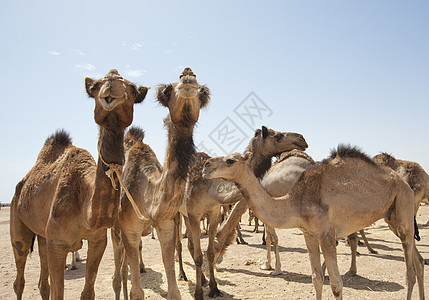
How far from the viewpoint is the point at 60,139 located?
5504 millimetres

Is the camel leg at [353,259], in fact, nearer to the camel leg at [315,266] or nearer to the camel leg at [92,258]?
the camel leg at [315,266]

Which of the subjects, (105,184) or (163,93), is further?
(163,93)

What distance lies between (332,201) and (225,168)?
1.64 m

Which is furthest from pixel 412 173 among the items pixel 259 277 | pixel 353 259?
pixel 259 277

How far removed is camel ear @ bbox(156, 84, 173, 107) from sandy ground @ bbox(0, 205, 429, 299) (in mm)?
4166

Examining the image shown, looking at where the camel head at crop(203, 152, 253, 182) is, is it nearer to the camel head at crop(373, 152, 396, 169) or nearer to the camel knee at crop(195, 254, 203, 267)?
the camel knee at crop(195, 254, 203, 267)

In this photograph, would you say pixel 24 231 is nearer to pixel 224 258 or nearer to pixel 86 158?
pixel 86 158

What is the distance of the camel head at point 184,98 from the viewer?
3.52 meters

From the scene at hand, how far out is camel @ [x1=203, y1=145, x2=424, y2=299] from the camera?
15.4 ft

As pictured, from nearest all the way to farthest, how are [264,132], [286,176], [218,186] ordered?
[218,186] < [264,132] < [286,176]

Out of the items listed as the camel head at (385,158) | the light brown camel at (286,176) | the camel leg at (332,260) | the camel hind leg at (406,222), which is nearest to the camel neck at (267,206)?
the camel leg at (332,260)

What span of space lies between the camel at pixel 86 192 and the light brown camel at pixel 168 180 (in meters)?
0.40

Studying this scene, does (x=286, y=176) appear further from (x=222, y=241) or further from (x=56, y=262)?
(x=56, y=262)

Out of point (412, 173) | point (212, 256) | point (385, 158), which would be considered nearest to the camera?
point (212, 256)
